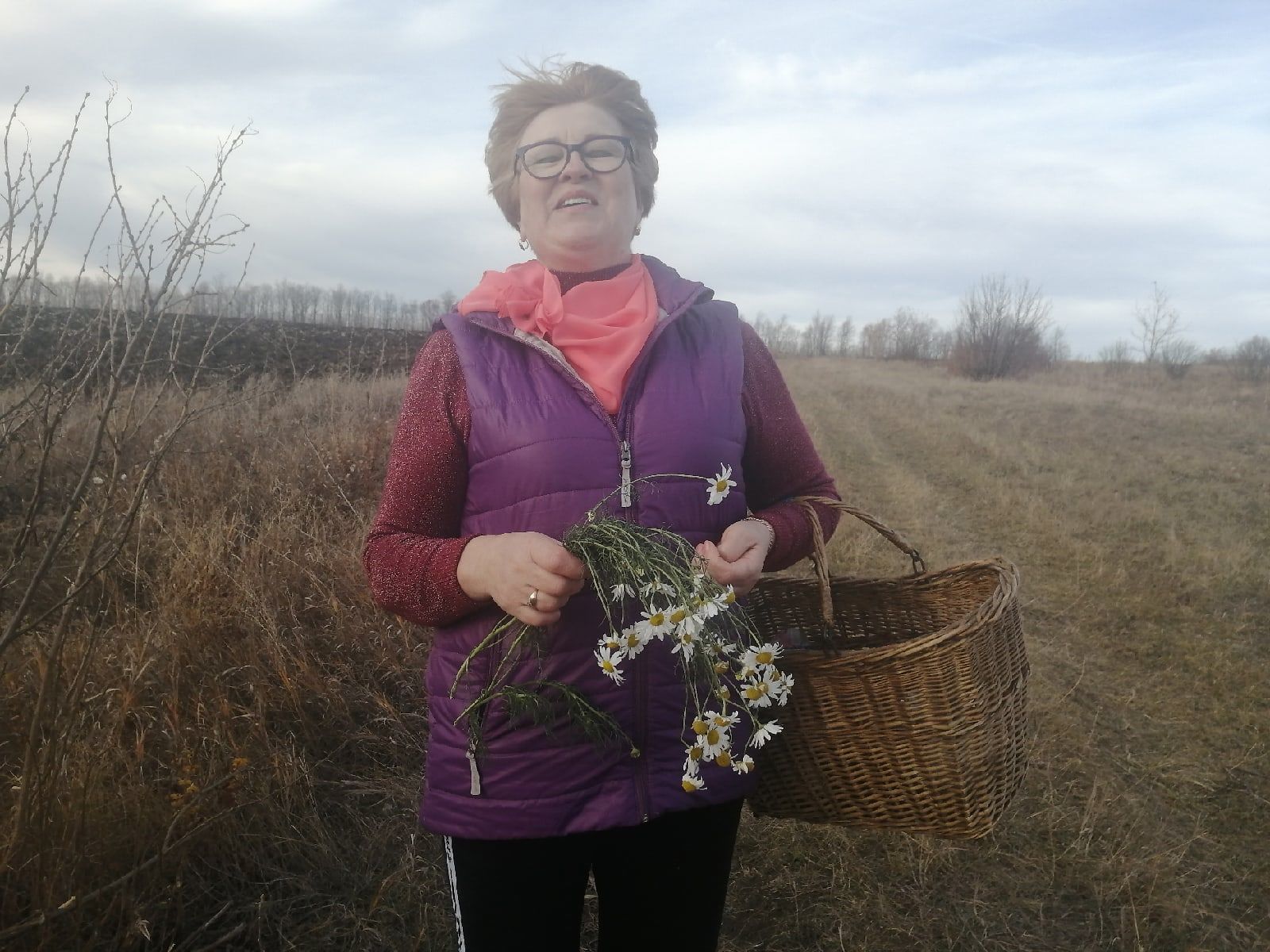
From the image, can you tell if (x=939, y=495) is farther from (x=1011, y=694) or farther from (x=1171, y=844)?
(x=1011, y=694)

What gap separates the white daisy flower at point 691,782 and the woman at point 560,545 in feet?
0.19

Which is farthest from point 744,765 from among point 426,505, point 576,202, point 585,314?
point 576,202

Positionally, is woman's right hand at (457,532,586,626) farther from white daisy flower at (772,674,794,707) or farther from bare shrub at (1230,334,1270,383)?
bare shrub at (1230,334,1270,383)

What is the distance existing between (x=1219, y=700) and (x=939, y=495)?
15.3ft

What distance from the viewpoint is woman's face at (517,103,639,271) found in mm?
1564

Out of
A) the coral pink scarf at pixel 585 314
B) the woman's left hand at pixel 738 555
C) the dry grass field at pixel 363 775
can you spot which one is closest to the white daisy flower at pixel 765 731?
the woman's left hand at pixel 738 555

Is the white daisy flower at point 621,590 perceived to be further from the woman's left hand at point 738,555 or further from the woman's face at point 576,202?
the woman's face at point 576,202

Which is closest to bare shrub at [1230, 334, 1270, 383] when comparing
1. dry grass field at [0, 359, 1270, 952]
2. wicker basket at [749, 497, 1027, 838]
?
dry grass field at [0, 359, 1270, 952]

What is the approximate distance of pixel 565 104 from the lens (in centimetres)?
162

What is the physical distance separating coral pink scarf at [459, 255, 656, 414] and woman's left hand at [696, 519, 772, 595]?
0.29m

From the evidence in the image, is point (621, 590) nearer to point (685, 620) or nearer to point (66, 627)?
point (685, 620)

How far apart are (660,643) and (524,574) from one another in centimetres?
29

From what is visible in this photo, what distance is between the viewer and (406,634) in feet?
10.7

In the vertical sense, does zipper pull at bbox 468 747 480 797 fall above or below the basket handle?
below
